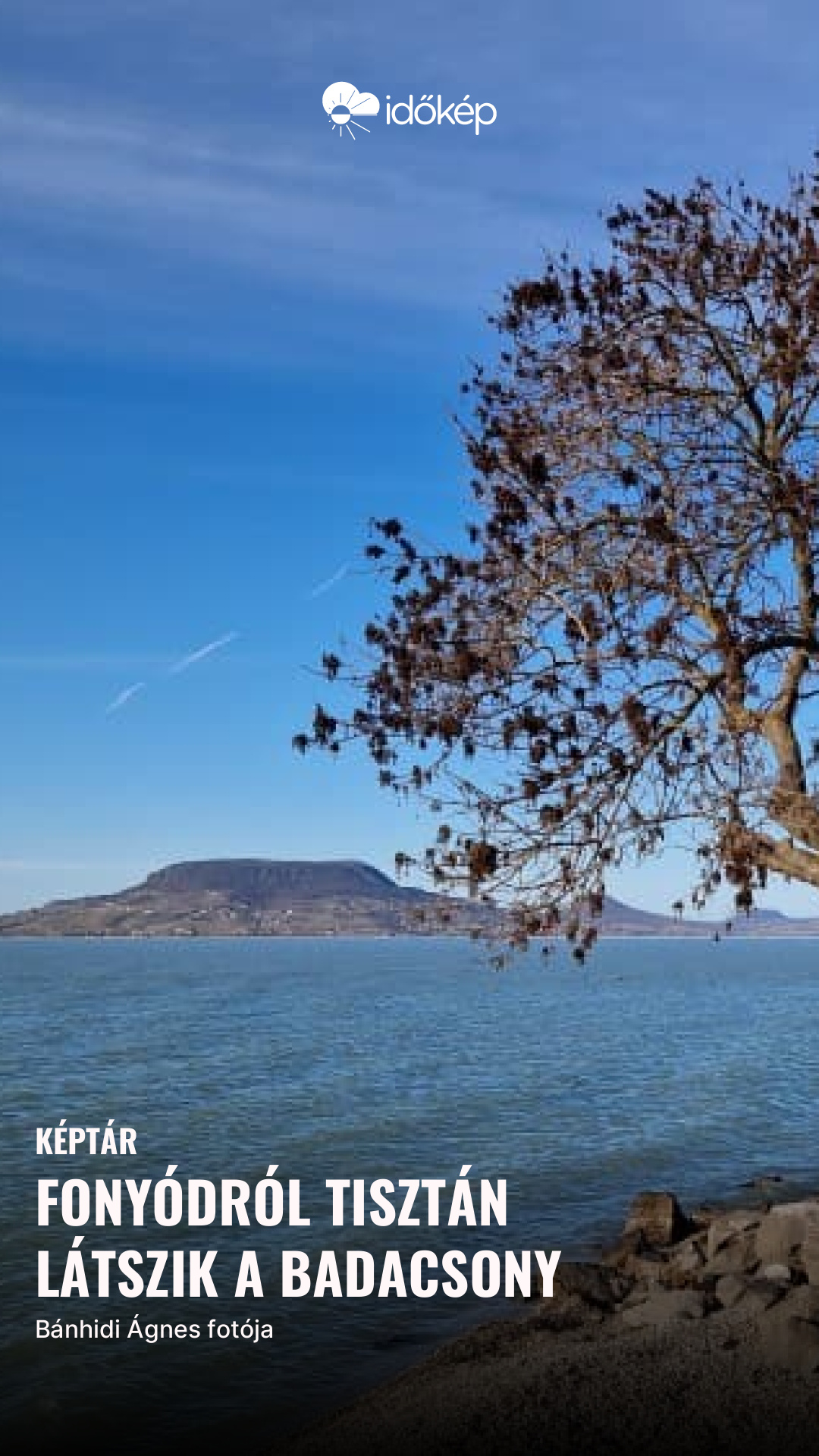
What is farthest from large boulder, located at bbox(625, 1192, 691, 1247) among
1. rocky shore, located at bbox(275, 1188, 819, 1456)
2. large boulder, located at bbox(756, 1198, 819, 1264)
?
large boulder, located at bbox(756, 1198, 819, 1264)

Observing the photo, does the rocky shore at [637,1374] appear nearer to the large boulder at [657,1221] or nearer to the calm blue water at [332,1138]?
the calm blue water at [332,1138]

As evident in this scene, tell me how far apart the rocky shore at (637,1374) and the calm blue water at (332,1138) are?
258 centimetres

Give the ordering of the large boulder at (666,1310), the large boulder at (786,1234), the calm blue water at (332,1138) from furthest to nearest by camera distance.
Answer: the calm blue water at (332,1138) < the large boulder at (786,1234) < the large boulder at (666,1310)

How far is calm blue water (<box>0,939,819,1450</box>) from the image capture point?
1889cm

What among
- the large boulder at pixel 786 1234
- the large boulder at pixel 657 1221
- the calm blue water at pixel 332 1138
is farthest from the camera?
the large boulder at pixel 657 1221

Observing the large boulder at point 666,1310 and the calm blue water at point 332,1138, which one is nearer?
the large boulder at point 666,1310

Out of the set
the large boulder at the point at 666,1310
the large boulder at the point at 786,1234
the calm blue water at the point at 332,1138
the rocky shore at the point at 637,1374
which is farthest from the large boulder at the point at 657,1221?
the large boulder at the point at 666,1310

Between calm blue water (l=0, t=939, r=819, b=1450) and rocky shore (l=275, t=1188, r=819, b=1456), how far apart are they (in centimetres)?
258

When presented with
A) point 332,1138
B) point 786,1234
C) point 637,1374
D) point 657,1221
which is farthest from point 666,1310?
point 332,1138

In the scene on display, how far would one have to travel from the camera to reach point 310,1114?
43.2 m

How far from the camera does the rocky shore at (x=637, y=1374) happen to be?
1266 cm

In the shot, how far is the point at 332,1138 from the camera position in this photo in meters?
38.2

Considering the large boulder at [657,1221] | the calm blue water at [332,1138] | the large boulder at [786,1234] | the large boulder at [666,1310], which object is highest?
the large boulder at [786,1234]

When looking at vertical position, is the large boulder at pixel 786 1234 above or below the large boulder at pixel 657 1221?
above
